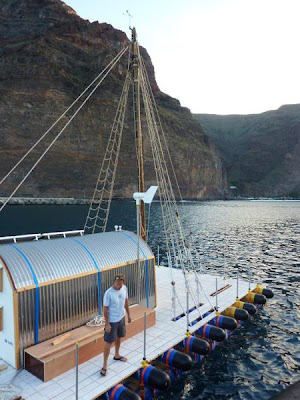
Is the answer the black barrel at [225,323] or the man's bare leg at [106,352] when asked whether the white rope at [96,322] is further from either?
the black barrel at [225,323]

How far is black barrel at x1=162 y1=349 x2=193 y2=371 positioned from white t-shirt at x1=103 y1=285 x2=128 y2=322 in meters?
3.28

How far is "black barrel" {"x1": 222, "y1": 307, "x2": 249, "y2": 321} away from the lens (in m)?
19.4

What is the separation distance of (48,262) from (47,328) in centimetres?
267

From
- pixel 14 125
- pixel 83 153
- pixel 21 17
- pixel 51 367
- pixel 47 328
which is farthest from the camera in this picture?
pixel 21 17

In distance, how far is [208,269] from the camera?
38719mm

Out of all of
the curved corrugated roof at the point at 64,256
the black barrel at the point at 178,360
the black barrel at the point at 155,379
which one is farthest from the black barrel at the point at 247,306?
the black barrel at the point at 155,379

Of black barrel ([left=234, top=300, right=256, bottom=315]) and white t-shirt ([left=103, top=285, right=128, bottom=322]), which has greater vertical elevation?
white t-shirt ([left=103, top=285, right=128, bottom=322])

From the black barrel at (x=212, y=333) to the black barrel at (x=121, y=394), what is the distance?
Result: 19.8 feet

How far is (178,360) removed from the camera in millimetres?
14023

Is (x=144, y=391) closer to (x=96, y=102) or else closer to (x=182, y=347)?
(x=182, y=347)

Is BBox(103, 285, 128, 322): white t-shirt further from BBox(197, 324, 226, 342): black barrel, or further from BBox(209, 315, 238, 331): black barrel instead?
BBox(209, 315, 238, 331): black barrel

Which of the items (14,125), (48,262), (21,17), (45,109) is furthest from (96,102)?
(48,262)

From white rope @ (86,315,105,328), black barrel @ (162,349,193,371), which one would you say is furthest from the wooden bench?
black barrel @ (162,349,193,371)

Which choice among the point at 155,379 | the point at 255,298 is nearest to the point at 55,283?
the point at 155,379
